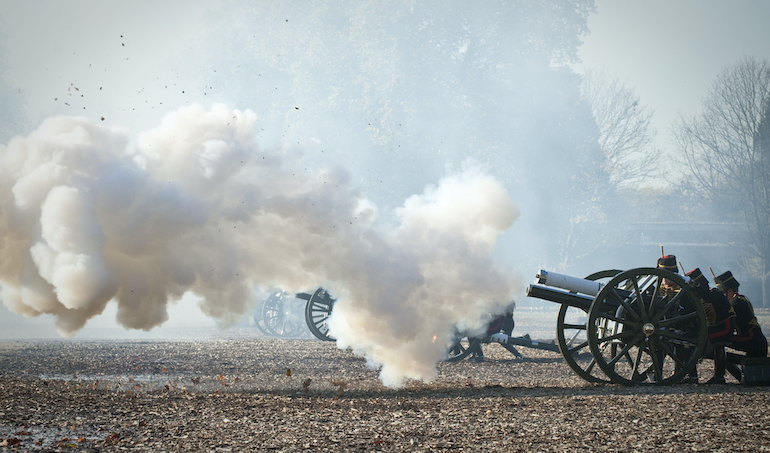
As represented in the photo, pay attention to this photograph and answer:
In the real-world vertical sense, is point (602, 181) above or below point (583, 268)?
above

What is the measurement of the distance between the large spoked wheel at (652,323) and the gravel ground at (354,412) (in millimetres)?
344

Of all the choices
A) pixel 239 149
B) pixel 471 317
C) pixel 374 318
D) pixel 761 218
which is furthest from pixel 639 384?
pixel 761 218

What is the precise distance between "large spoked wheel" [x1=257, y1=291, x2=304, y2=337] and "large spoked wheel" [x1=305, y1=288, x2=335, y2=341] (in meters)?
4.42

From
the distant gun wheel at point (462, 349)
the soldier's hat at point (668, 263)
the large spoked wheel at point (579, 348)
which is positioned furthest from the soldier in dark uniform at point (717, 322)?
the distant gun wheel at point (462, 349)

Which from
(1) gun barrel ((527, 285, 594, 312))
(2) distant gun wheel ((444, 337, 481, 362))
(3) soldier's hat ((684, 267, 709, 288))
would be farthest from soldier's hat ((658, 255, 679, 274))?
(2) distant gun wheel ((444, 337, 481, 362))

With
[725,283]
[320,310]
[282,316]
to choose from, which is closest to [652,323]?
[725,283]

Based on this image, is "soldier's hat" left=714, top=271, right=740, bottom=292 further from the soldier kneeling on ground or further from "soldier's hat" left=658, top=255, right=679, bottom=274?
"soldier's hat" left=658, top=255, right=679, bottom=274

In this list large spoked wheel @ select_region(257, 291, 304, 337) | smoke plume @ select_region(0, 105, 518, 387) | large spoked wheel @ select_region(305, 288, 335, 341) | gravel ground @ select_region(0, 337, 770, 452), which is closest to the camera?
gravel ground @ select_region(0, 337, 770, 452)

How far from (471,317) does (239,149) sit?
4375mm

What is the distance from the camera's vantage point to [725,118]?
29469mm

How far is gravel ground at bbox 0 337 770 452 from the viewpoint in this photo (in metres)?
5.28

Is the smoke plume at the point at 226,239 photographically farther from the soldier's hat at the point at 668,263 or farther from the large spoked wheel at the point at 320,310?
the large spoked wheel at the point at 320,310

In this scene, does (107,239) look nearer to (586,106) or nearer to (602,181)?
(586,106)

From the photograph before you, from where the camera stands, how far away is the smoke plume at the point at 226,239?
7938 millimetres
